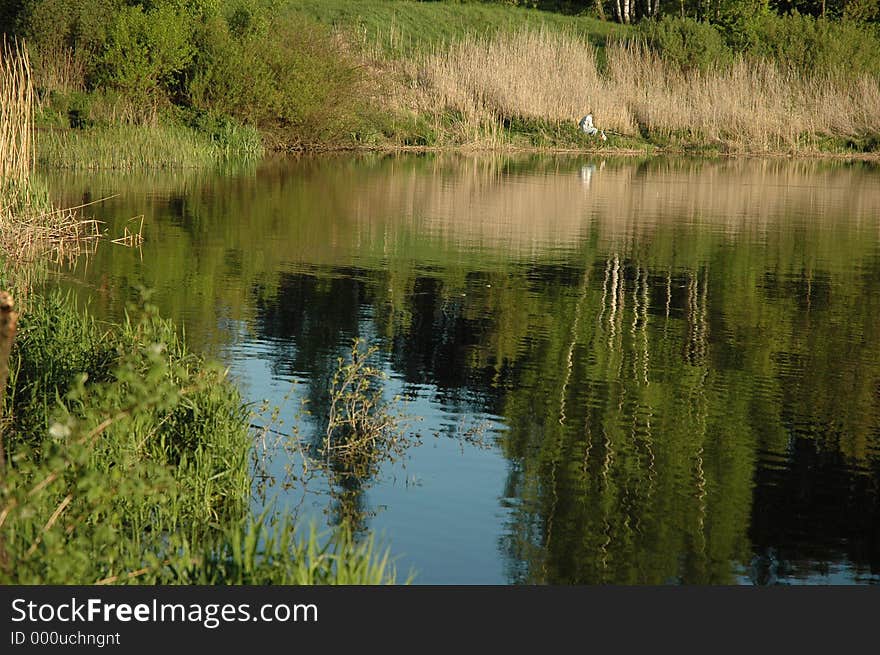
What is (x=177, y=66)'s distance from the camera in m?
32.1

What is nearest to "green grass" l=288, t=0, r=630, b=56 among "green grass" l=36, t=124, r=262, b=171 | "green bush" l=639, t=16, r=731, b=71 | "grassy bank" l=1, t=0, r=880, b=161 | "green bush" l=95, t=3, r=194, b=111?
"grassy bank" l=1, t=0, r=880, b=161

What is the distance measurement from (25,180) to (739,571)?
10154 mm

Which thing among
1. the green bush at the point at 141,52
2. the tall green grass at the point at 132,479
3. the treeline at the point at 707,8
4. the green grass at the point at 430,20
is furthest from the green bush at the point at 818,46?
the tall green grass at the point at 132,479

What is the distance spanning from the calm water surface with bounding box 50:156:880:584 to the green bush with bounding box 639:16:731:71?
24.0 meters

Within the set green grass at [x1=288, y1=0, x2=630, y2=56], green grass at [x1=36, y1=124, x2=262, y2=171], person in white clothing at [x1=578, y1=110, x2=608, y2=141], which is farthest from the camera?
green grass at [x1=288, y1=0, x2=630, y2=56]

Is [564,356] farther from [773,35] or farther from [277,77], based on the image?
[773,35]

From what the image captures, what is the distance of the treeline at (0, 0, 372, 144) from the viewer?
31203mm

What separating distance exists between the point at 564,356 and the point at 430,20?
44647 mm

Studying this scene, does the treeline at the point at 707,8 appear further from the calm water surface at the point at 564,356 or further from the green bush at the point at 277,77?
the calm water surface at the point at 564,356

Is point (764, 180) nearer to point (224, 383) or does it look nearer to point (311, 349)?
point (311, 349)

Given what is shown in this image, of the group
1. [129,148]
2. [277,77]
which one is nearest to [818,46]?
[277,77]

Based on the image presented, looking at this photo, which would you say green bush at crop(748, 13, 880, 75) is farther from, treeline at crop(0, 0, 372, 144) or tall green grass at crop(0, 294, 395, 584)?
tall green grass at crop(0, 294, 395, 584)

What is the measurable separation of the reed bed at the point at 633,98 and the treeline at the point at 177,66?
17.0ft

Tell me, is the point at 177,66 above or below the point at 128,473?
above
